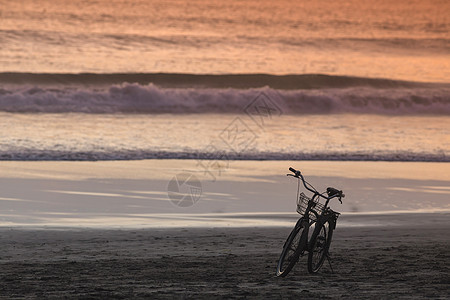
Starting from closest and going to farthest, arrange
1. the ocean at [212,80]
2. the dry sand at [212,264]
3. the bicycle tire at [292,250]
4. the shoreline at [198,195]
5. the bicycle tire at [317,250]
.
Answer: the dry sand at [212,264]
the bicycle tire at [292,250]
the bicycle tire at [317,250]
the shoreline at [198,195]
the ocean at [212,80]

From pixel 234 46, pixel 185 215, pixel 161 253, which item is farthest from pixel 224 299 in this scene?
pixel 234 46

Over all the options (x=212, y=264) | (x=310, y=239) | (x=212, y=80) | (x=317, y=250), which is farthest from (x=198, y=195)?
(x=212, y=80)

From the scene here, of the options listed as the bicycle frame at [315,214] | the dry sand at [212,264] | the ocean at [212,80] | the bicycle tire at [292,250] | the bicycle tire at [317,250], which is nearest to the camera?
the dry sand at [212,264]

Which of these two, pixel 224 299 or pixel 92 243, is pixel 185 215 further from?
pixel 224 299

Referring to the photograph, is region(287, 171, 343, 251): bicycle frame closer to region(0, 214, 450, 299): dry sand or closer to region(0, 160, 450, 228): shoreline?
region(0, 214, 450, 299): dry sand

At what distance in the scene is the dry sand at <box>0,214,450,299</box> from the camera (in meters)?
8.71

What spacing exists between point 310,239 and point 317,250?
0.28m

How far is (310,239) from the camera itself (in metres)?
9.95

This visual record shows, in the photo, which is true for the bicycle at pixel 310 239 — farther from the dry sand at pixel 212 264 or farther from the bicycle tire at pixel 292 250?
the dry sand at pixel 212 264

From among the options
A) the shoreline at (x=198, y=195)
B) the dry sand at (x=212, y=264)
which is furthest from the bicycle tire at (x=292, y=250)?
the shoreline at (x=198, y=195)

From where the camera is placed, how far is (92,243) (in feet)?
39.2

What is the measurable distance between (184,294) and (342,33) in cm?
5310

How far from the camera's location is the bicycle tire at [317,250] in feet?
32.6

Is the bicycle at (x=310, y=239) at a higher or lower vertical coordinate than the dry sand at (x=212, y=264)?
higher
